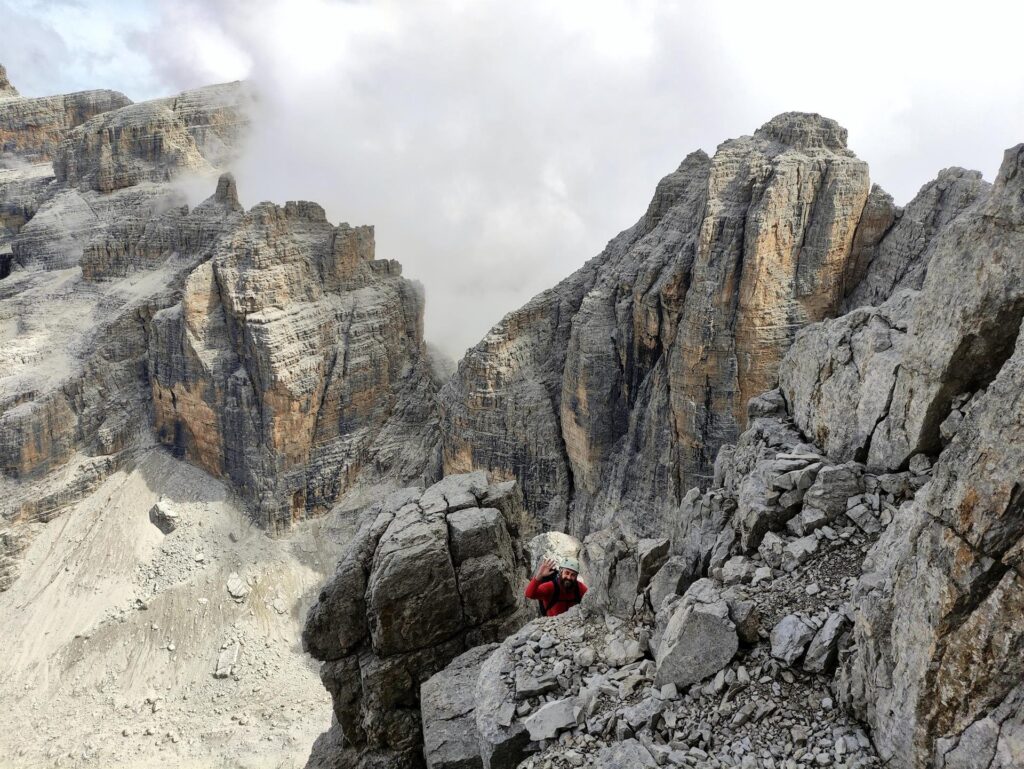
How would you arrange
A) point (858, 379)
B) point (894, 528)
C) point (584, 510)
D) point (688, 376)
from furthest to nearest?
point (584, 510) → point (688, 376) → point (858, 379) → point (894, 528)

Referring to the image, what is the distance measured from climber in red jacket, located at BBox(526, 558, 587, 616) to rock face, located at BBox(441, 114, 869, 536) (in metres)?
24.2

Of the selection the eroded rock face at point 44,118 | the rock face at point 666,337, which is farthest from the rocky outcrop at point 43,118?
the rock face at point 666,337

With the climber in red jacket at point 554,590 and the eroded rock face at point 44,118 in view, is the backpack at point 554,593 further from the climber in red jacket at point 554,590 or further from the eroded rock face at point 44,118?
the eroded rock face at point 44,118

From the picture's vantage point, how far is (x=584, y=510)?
4881 cm

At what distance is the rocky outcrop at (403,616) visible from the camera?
1995 centimetres

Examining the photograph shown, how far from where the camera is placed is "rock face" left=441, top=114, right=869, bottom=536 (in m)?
37.5

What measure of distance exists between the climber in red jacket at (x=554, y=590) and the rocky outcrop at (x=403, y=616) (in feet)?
9.30

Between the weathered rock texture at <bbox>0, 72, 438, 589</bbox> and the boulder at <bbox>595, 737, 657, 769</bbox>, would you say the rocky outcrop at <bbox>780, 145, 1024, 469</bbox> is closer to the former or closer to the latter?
the boulder at <bbox>595, 737, 657, 769</bbox>

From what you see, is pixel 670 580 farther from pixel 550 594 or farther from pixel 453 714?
pixel 453 714

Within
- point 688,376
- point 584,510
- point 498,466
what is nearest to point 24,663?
point 498,466

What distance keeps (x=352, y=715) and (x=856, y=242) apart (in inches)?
1330

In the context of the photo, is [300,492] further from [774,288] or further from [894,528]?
[894,528]

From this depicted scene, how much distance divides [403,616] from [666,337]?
1100 inches

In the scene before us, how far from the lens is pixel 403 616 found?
65.3 feet
